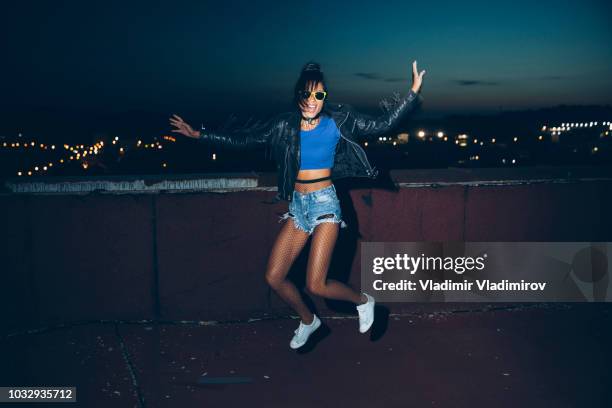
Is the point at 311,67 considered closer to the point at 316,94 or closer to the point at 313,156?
the point at 316,94

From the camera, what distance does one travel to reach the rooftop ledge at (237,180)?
440cm

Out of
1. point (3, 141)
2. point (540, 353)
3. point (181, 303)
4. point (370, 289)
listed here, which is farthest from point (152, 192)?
point (3, 141)

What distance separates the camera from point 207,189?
4551mm

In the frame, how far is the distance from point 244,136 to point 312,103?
580 millimetres

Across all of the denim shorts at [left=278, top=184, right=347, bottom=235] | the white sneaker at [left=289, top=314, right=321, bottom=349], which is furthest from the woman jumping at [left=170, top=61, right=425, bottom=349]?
the white sneaker at [left=289, top=314, right=321, bottom=349]

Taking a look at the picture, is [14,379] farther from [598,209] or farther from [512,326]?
[598,209]

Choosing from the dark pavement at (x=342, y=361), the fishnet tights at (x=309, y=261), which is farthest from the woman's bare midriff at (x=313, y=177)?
the dark pavement at (x=342, y=361)

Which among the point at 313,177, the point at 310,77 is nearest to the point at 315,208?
the point at 313,177

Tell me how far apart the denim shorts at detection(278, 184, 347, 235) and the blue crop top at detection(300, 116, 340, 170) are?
0.17m

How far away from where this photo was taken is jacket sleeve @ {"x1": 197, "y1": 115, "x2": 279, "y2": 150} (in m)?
3.76

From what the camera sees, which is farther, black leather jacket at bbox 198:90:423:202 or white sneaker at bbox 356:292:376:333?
white sneaker at bbox 356:292:376:333

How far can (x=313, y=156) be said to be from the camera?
358 cm

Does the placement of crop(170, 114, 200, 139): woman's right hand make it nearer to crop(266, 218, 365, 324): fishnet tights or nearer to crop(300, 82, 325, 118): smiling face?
crop(300, 82, 325, 118): smiling face

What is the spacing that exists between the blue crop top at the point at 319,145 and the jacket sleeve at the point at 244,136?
29 cm
